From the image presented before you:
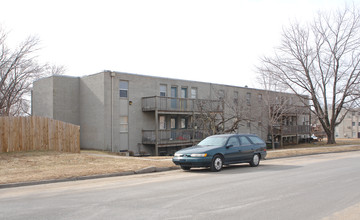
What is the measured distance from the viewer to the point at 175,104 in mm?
30469

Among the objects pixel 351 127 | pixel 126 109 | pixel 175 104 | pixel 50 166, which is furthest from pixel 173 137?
pixel 351 127

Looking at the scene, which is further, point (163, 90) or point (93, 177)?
point (163, 90)

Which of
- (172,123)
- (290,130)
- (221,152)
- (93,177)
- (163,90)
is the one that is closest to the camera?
(93,177)

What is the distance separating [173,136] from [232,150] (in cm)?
1545

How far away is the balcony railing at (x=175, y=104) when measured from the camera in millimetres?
28655

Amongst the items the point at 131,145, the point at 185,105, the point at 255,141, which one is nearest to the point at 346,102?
the point at 185,105

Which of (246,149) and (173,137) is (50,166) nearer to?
(246,149)

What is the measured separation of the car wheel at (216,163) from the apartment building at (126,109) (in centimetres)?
1160

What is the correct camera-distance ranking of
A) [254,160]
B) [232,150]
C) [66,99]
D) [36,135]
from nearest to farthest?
[232,150] < [254,160] < [36,135] < [66,99]

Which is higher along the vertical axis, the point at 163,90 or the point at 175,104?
the point at 163,90

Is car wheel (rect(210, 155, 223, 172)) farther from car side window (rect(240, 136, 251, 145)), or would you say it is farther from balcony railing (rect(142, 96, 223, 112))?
balcony railing (rect(142, 96, 223, 112))

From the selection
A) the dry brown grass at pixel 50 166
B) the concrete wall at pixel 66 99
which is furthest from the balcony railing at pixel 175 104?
the dry brown grass at pixel 50 166

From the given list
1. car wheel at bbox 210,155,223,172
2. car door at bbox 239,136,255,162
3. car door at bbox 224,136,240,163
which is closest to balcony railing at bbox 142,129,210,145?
car door at bbox 239,136,255,162

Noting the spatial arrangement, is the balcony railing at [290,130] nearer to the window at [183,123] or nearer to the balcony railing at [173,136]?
the window at [183,123]
